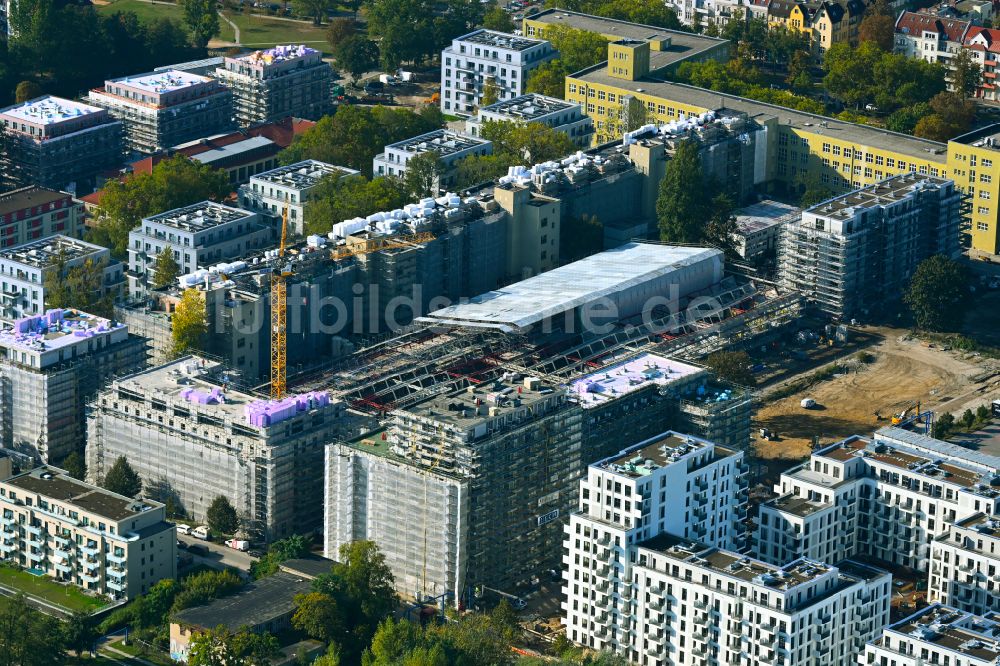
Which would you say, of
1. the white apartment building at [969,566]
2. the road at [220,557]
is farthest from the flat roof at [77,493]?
the white apartment building at [969,566]

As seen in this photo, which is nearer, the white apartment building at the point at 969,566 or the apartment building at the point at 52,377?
the white apartment building at the point at 969,566

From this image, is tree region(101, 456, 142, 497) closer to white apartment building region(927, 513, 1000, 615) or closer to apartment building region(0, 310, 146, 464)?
apartment building region(0, 310, 146, 464)

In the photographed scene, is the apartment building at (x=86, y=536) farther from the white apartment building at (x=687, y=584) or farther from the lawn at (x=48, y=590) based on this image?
the white apartment building at (x=687, y=584)

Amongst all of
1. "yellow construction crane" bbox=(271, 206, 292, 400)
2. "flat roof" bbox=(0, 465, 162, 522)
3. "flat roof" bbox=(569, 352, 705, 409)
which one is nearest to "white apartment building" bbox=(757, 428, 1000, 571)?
"flat roof" bbox=(569, 352, 705, 409)

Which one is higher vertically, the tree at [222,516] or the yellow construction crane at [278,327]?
the yellow construction crane at [278,327]

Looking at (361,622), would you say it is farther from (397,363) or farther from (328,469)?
(397,363)

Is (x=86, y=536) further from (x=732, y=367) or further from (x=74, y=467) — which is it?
(x=732, y=367)

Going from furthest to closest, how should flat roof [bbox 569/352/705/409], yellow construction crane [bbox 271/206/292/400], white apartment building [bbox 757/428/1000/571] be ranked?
yellow construction crane [bbox 271/206/292/400]
flat roof [bbox 569/352/705/409]
white apartment building [bbox 757/428/1000/571]
